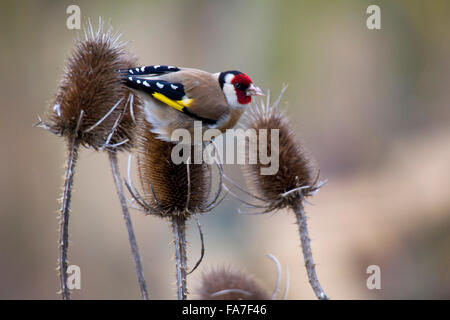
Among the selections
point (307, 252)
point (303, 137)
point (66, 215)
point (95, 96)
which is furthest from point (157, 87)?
point (303, 137)

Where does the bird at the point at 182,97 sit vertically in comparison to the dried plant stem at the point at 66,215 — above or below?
above

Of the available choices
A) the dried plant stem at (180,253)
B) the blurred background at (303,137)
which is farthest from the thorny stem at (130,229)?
the blurred background at (303,137)

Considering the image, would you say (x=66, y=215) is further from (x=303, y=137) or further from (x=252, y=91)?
(x=303, y=137)

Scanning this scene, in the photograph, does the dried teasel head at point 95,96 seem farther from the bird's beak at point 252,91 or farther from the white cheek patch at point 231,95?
the bird's beak at point 252,91

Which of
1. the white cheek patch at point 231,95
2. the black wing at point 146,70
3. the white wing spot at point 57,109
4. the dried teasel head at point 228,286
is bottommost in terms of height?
the dried teasel head at point 228,286

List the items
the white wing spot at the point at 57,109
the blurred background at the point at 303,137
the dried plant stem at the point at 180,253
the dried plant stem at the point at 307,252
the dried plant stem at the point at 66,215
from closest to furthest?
the dried plant stem at the point at 66,215 → the dried plant stem at the point at 180,253 → the dried plant stem at the point at 307,252 → the white wing spot at the point at 57,109 → the blurred background at the point at 303,137

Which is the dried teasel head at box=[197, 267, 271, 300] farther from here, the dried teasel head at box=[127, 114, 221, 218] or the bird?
the bird

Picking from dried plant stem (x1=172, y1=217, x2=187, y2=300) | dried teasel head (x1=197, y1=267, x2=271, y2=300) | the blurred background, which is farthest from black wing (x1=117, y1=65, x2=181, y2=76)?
the blurred background
